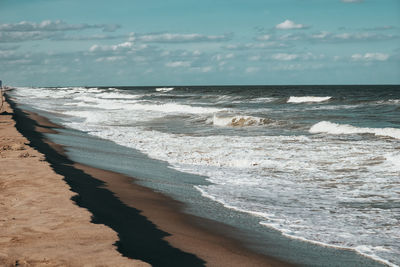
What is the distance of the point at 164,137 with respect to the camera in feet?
63.2

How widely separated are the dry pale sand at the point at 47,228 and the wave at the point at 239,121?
18438 millimetres

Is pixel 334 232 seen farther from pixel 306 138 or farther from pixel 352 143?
pixel 306 138

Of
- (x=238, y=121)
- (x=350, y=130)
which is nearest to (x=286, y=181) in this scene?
(x=350, y=130)

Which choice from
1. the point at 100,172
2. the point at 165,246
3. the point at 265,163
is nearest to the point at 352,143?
the point at 265,163

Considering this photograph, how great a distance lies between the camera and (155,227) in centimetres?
620

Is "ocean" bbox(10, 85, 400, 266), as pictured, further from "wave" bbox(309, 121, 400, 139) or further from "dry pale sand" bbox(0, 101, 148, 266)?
"dry pale sand" bbox(0, 101, 148, 266)

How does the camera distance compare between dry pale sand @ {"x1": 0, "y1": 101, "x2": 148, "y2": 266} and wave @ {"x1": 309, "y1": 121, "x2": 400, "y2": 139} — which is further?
wave @ {"x1": 309, "y1": 121, "x2": 400, "y2": 139}

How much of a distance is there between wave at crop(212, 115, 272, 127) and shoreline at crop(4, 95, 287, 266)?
17.4 metres

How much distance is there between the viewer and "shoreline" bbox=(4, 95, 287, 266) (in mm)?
4953

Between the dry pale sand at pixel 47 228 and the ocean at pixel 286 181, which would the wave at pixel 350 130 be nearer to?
the ocean at pixel 286 181

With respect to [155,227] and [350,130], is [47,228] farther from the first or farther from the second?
[350,130]

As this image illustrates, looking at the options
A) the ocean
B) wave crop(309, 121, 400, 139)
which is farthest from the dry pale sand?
wave crop(309, 121, 400, 139)

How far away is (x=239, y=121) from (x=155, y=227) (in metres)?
21.3

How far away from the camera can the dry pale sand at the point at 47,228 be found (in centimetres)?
436
